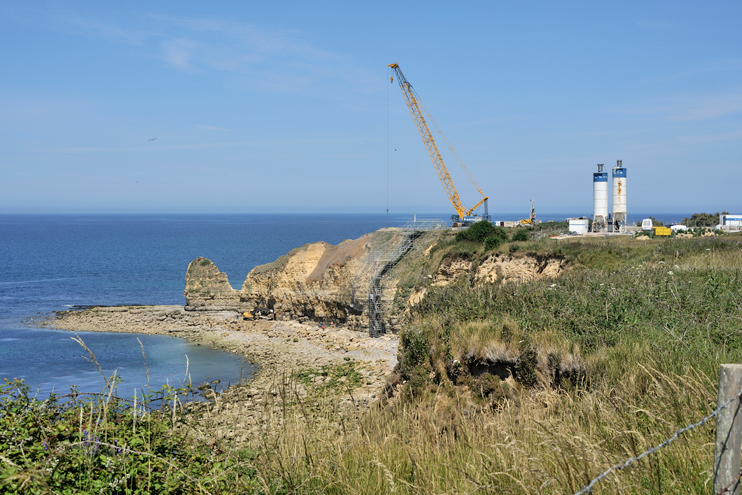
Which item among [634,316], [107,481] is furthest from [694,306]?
[107,481]

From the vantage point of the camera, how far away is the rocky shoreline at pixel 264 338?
2284 cm

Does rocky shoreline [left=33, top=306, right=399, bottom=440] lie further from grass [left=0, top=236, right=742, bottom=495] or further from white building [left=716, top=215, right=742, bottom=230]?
white building [left=716, top=215, right=742, bottom=230]

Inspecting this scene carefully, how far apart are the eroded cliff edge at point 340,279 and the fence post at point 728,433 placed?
23.7 metres

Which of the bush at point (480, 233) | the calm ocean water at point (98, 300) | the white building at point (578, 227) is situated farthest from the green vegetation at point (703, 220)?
the calm ocean water at point (98, 300)

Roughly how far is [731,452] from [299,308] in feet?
117

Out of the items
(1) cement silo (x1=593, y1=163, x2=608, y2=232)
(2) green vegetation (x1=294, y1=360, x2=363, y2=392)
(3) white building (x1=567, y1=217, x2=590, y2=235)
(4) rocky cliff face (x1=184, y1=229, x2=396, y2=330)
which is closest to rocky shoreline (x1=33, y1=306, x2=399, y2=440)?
(2) green vegetation (x1=294, y1=360, x2=363, y2=392)

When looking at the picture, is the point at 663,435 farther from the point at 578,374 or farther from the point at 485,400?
the point at 485,400

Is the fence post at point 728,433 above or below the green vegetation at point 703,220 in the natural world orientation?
below

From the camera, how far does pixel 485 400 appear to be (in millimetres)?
9391

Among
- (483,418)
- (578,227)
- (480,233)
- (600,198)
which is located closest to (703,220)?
(600,198)

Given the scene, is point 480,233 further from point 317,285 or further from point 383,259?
point 317,285

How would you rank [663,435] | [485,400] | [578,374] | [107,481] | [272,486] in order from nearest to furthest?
1. [107,481]
2. [272,486]
3. [663,435]
4. [578,374]
5. [485,400]

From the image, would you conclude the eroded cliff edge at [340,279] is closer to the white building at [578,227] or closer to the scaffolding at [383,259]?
the scaffolding at [383,259]

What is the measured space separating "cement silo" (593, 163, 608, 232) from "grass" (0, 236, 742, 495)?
91.9ft
